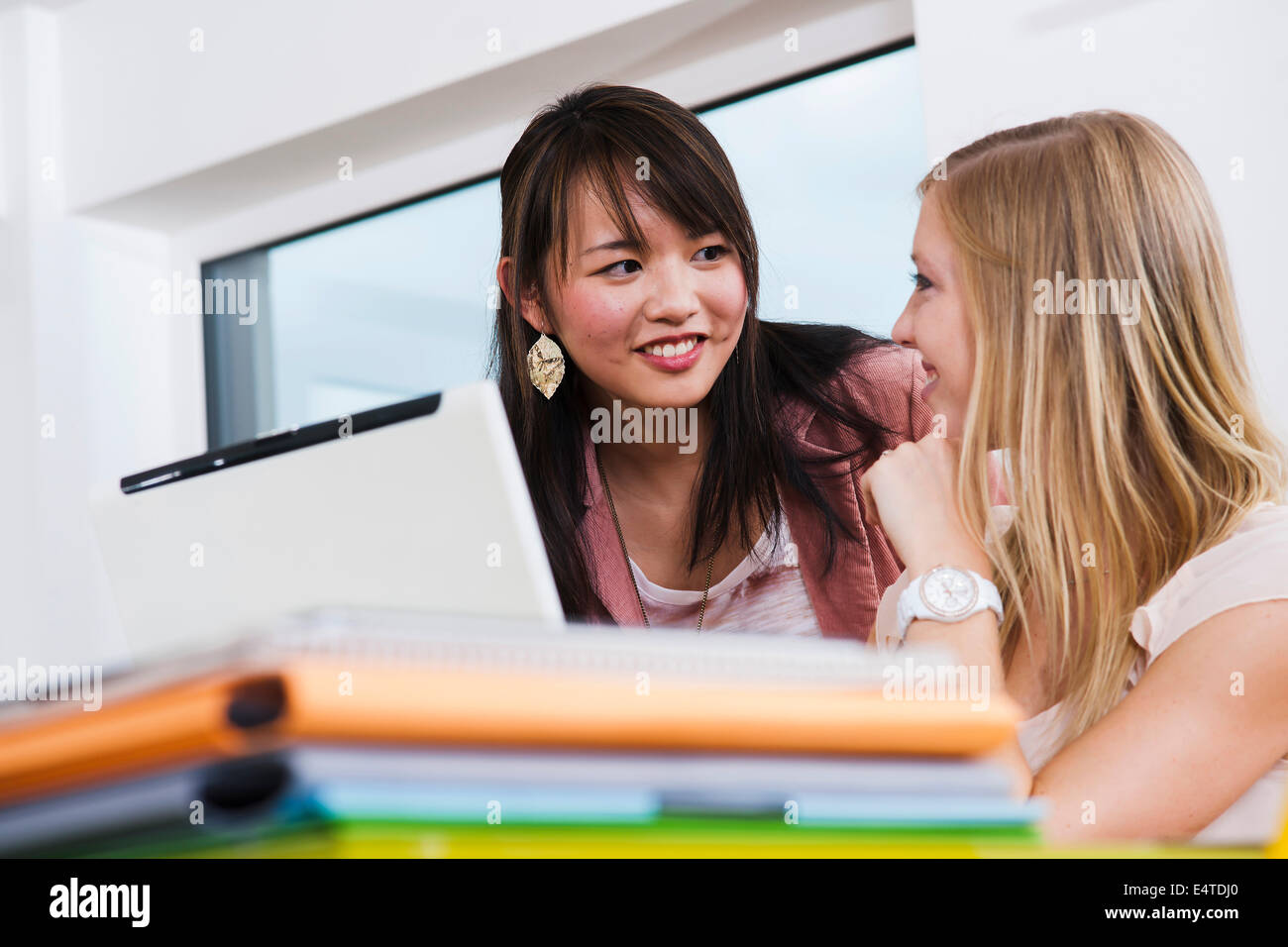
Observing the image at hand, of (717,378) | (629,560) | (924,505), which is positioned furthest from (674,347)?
(924,505)

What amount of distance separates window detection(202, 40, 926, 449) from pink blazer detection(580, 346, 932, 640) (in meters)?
0.44

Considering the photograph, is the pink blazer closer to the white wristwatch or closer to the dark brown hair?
the dark brown hair

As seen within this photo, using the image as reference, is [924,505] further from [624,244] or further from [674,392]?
[624,244]

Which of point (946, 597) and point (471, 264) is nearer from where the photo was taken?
point (946, 597)

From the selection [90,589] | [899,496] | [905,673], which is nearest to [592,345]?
[899,496]

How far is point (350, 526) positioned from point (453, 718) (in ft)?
1.89

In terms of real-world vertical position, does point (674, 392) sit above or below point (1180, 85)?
below

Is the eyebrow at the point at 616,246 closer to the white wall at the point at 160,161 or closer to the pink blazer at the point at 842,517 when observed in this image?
the pink blazer at the point at 842,517

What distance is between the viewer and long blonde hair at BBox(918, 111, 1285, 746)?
1.11 meters

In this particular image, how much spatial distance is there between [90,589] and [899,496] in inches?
91.3

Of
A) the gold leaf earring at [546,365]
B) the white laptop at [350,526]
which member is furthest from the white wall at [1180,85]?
the white laptop at [350,526]

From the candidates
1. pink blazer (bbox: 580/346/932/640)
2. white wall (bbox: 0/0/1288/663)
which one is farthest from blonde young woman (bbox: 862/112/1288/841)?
white wall (bbox: 0/0/1288/663)

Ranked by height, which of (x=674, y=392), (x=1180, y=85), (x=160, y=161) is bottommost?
(x=674, y=392)

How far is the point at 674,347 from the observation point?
64.9 inches
